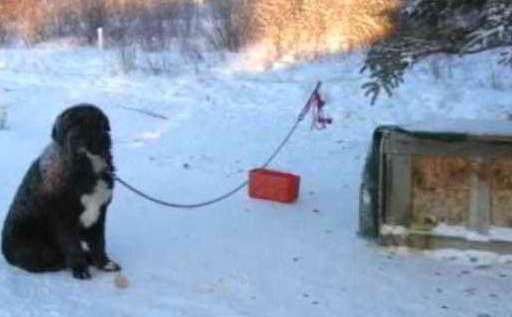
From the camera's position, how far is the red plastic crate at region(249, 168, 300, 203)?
8875mm

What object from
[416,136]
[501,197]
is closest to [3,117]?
[416,136]

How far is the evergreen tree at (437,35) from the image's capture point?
5.98 m

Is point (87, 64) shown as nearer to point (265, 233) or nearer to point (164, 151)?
point (164, 151)

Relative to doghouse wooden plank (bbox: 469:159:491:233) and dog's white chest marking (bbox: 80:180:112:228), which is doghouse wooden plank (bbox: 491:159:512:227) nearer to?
doghouse wooden plank (bbox: 469:159:491:233)

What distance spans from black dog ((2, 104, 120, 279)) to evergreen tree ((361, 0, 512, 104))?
1868mm

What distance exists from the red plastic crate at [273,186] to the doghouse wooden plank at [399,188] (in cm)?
159

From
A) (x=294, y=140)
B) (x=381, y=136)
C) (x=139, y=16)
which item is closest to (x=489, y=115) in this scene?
(x=294, y=140)

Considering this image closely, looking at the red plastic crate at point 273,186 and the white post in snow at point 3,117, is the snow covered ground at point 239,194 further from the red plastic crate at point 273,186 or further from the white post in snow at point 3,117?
the white post in snow at point 3,117

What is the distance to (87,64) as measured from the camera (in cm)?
1806

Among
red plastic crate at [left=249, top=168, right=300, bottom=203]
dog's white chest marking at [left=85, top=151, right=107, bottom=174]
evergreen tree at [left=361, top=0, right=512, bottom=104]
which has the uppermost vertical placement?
evergreen tree at [left=361, top=0, right=512, bottom=104]

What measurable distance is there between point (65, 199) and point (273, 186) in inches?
123

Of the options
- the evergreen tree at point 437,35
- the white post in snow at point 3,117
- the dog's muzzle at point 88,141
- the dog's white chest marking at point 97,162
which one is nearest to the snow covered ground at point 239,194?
the white post in snow at point 3,117

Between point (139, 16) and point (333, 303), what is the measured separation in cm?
1663

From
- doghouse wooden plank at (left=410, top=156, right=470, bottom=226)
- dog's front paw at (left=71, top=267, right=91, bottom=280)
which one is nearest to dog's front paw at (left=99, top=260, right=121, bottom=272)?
dog's front paw at (left=71, top=267, right=91, bottom=280)
